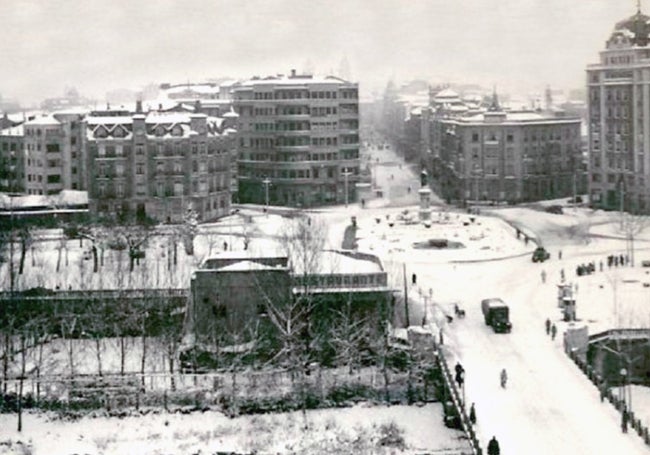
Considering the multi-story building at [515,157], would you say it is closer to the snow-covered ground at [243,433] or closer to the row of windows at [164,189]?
the row of windows at [164,189]

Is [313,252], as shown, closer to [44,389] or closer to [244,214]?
[44,389]

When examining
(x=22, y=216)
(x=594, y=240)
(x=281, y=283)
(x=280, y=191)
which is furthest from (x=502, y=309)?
(x=280, y=191)

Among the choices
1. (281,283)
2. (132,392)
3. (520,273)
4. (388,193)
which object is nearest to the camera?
(132,392)

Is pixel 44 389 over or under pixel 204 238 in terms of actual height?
under

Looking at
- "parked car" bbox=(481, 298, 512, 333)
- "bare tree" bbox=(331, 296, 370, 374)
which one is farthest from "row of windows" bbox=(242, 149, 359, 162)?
"parked car" bbox=(481, 298, 512, 333)

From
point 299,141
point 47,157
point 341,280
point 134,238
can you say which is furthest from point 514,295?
point 47,157

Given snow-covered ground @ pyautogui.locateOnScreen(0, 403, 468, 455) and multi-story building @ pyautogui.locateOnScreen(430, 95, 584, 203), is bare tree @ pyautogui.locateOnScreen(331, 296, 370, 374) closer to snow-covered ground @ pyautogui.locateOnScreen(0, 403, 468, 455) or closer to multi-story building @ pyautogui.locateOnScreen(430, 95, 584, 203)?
snow-covered ground @ pyautogui.locateOnScreen(0, 403, 468, 455)

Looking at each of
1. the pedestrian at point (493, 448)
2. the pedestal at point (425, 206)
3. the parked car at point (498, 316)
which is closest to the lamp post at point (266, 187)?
the pedestal at point (425, 206)
